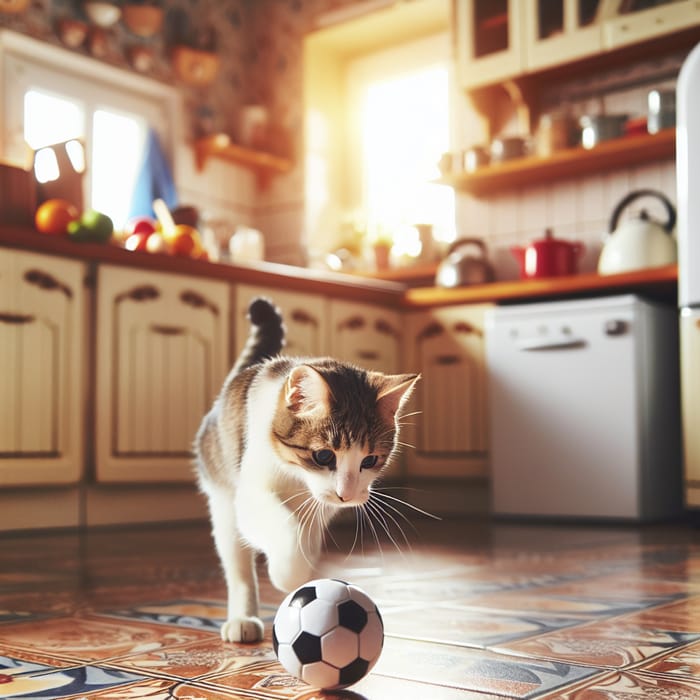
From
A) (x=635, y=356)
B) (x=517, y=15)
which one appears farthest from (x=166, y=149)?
(x=635, y=356)

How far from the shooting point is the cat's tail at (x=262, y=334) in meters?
1.34

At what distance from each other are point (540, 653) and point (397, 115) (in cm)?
429

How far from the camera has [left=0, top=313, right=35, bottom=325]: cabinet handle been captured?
9.30ft

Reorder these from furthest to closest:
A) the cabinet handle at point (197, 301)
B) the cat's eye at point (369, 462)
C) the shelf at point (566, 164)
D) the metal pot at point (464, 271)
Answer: the metal pot at point (464, 271) < the shelf at point (566, 164) < the cabinet handle at point (197, 301) < the cat's eye at point (369, 462)

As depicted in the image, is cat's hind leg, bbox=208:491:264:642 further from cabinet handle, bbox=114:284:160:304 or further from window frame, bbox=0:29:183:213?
window frame, bbox=0:29:183:213

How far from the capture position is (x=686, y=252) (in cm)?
323

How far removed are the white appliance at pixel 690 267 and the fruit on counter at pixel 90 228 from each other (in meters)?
1.94

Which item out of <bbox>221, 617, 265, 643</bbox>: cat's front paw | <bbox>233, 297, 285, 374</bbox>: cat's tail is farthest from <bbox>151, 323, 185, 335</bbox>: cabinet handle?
<bbox>221, 617, 265, 643</bbox>: cat's front paw

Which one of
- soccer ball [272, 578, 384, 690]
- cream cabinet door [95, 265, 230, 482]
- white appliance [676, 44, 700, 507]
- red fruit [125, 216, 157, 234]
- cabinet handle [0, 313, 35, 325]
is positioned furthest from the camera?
red fruit [125, 216, 157, 234]

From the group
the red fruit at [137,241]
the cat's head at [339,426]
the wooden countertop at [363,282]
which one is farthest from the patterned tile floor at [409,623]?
the red fruit at [137,241]

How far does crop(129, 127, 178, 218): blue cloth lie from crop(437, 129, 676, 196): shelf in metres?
1.34

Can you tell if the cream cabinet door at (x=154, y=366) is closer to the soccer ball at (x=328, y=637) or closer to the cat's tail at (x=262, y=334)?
the cat's tail at (x=262, y=334)

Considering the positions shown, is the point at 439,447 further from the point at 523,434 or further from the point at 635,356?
the point at 635,356

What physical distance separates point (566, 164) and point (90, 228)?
205 centimetres
